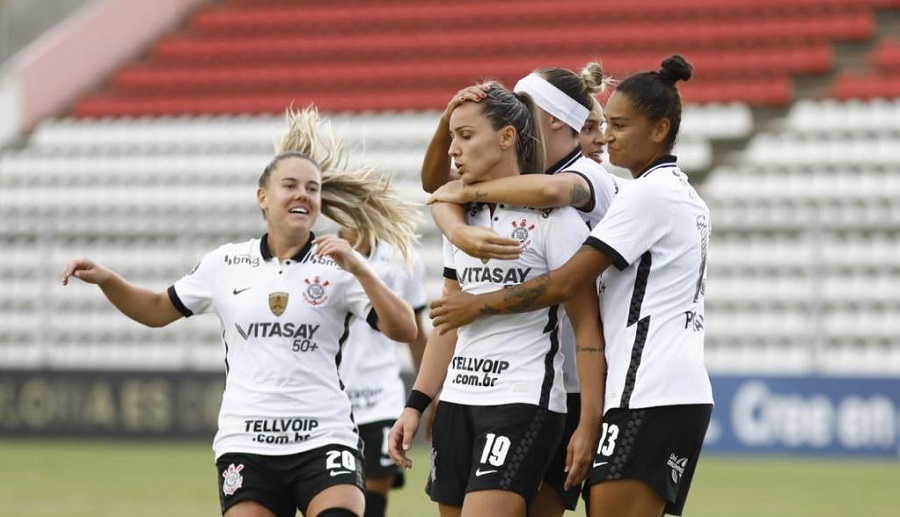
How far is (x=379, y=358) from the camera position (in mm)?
7609

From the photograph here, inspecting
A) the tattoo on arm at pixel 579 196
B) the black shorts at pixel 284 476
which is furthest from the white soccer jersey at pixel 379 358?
the tattoo on arm at pixel 579 196

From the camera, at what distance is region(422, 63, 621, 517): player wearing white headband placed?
4977 mm

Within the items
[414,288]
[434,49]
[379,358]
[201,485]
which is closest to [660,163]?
[414,288]

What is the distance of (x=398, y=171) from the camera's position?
1933 centimetres

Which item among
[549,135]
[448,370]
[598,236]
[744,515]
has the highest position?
[549,135]

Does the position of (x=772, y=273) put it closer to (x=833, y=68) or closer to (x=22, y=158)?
(x=833, y=68)

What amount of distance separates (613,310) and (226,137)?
658 inches

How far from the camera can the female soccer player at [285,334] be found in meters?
5.70

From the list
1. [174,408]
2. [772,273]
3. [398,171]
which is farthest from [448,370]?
[398,171]

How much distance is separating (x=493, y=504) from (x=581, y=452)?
13.4 inches

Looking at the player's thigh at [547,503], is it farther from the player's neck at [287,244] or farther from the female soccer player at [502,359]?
the player's neck at [287,244]

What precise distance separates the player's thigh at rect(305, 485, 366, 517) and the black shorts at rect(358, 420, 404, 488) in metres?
1.70

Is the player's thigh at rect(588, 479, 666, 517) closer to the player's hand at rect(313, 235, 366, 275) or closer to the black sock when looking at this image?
the player's hand at rect(313, 235, 366, 275)

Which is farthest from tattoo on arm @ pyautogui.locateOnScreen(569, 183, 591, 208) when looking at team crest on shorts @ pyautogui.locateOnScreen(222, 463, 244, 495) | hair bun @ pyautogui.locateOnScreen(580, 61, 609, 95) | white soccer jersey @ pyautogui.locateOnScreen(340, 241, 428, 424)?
white soccer jersey @ pyautogui.locateOnScreen(340, 241, 428, 424)
